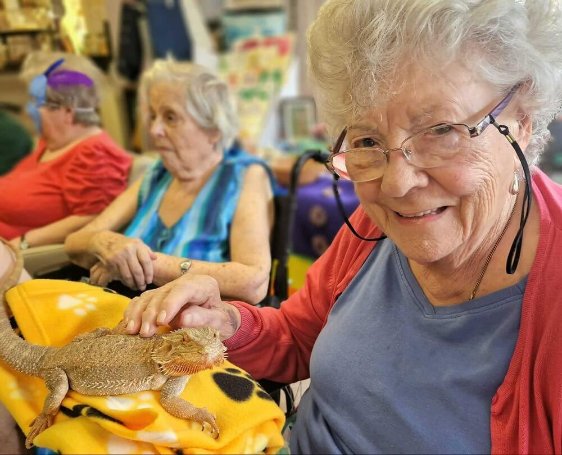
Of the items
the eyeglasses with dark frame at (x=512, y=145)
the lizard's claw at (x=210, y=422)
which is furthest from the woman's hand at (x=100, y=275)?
the eyeglasses with dark frame at (x=512, y=145)

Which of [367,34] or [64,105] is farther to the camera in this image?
[64,105]

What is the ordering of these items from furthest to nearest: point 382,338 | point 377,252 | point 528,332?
point 377,252 < point 382,338 < point 528,332

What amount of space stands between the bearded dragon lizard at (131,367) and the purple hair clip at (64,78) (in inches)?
24.4

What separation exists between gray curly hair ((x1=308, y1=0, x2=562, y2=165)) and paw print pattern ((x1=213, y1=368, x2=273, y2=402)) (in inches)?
16.5

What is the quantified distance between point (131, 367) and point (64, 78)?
0.70 meters

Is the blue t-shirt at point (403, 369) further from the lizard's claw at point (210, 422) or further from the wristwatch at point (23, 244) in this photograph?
the wristwatch at point (23, 244)

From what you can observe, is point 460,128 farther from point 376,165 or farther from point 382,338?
point 382,338

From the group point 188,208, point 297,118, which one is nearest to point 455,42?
point 188,208

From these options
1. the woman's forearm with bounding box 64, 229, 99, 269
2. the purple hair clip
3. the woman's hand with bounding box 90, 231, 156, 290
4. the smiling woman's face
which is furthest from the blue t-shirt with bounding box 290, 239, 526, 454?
the purple hair clip

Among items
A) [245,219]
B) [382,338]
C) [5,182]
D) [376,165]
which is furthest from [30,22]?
[382,338]

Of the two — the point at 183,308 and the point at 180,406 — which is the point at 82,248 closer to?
the point at 183,308

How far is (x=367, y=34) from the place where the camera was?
753mm

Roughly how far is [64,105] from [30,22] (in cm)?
18

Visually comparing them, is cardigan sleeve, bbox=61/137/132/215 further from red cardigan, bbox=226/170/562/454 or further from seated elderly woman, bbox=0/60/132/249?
red cardigan, bbox=226/170/562/454
